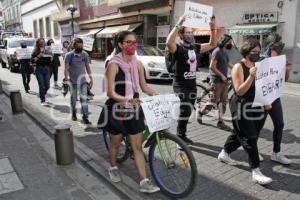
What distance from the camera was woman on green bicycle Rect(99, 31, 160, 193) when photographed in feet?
12.2

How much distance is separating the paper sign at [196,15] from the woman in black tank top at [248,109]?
993 mm

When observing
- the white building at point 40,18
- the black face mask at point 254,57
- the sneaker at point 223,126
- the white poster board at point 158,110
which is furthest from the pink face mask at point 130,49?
the white building at point 40,18

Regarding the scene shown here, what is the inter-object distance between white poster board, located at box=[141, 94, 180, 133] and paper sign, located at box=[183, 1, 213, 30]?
4.58ft

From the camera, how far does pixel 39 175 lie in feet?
14.8

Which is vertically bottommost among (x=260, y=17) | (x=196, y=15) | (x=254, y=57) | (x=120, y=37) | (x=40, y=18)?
(x=254, y=57)

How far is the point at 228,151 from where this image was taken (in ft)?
15.0

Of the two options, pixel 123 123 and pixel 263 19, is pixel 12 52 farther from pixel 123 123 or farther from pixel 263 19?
pixel 123 123

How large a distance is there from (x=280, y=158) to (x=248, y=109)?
1.05 m

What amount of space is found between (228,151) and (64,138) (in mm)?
2236

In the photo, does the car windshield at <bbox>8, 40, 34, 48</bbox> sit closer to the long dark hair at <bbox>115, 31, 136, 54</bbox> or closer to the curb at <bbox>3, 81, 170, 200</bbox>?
the curb at <bbox>3, 81, 170, 200</bbox>

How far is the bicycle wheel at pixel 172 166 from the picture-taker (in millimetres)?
3559

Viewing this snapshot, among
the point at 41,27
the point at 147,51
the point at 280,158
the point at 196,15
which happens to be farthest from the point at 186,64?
the point at 41,27

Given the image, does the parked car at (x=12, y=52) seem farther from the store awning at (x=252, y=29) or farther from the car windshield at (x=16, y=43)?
→ the store awning at (x=252, y=29)

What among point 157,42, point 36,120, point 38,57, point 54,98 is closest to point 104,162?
point 36,120
